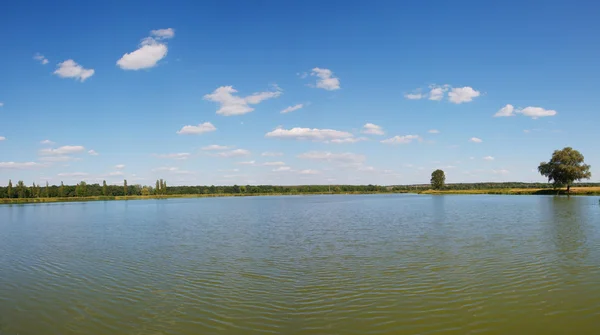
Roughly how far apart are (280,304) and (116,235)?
18.5 meters

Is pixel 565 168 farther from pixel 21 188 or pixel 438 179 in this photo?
pixel 21 188

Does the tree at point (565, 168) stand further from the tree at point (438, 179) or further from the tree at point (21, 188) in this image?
the tree at point (21, 188)

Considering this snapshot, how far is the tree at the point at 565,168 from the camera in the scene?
69.1 m

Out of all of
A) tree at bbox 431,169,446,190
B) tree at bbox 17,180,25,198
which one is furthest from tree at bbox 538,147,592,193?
tree at bbox 17,180,25,198

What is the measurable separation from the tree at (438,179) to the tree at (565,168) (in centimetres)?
6137

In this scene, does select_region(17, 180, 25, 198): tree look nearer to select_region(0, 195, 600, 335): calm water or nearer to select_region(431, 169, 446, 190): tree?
select_region(0, 195, 600, 335): calm water

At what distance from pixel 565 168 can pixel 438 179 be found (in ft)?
225

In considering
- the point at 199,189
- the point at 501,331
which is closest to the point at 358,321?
the point at 501,331

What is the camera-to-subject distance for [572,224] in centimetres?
2227

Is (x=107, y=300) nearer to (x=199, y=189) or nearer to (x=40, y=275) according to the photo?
(x=40, y=275)

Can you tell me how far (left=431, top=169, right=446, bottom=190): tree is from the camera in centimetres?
13775

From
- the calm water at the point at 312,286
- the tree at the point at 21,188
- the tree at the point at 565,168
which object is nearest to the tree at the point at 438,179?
the tree at the point at 565,168

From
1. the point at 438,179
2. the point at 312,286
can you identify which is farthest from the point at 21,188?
the point at 438,179

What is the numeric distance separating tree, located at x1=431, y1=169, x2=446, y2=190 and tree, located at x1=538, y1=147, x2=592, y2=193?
201 ft
